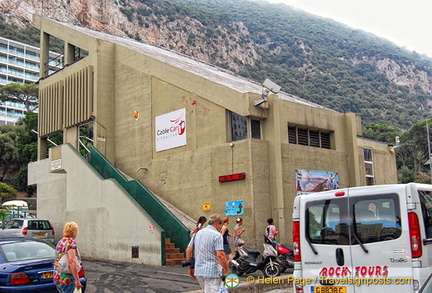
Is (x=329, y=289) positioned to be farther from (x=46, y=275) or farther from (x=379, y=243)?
(x=46, y=275)

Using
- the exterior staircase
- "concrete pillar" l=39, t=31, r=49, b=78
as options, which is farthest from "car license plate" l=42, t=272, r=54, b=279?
"concrete pillar" l=39, t=31, r=49, b=78

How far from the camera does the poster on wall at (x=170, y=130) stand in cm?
2048

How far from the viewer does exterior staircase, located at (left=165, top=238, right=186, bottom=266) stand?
16094 millimetres

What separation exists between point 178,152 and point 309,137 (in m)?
5.61

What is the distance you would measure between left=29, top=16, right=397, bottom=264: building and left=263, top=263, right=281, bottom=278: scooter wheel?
14.0 ft

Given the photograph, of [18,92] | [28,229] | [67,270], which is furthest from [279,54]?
[67,270]

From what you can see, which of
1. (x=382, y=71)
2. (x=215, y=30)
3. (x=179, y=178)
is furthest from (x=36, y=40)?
(x=179, y=178)

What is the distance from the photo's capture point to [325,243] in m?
7.08

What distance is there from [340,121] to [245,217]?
698 centimetres

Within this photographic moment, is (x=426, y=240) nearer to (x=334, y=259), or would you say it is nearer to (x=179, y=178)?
(x=334, y=259)

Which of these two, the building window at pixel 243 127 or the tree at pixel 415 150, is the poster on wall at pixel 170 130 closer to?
the building window at pixel 243 127

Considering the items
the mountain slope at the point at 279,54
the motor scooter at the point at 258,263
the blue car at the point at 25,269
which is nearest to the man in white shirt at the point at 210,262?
the blue car at the point at 25,269

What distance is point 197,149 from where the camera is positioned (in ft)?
64.1

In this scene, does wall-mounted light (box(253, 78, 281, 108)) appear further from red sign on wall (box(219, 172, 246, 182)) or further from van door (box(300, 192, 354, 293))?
van door (box(300, 192, 354, 293))
